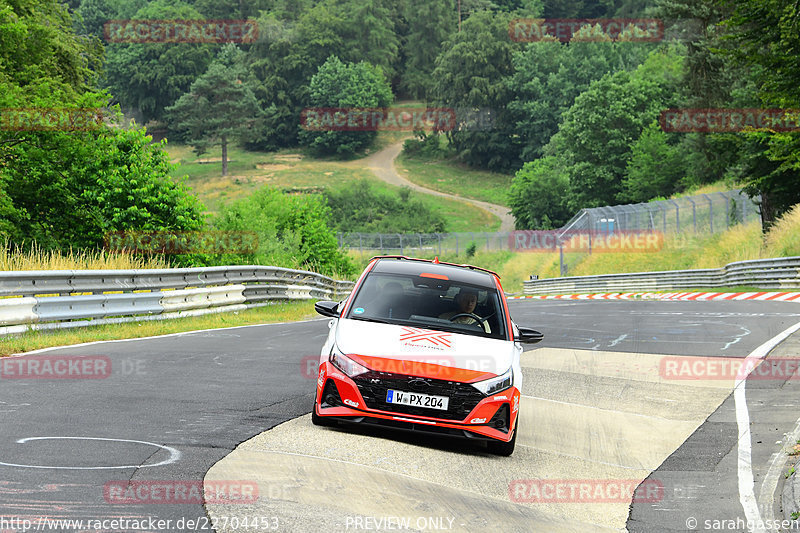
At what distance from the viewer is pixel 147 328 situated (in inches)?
651

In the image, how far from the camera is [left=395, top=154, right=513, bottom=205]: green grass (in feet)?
415

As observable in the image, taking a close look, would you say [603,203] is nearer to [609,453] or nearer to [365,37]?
[609,453]

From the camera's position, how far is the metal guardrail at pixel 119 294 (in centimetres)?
1386

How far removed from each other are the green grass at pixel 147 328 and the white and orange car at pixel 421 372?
19.5 ft

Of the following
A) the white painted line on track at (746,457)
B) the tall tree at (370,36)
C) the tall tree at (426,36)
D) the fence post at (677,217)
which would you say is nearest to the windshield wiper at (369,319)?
the white painted line on track at (746,457)

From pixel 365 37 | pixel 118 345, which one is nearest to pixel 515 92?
pixel 365 37

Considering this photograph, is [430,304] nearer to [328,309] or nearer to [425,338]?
[425,338]

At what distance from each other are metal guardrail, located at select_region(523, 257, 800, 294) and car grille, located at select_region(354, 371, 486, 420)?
26.6 metres

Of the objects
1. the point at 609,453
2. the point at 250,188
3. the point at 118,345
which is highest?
the point at 609,453

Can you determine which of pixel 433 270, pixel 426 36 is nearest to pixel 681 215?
pixel 433 270

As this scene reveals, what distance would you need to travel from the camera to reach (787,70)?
20.9 metres

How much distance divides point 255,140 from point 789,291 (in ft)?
388

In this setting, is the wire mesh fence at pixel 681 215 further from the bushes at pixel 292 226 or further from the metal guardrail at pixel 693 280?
the bushes at pixel 292 226

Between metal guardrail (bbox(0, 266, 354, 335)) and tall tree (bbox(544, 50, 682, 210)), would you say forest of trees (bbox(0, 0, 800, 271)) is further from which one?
metal guardrail (bbox(0, 266, 354, 335))
